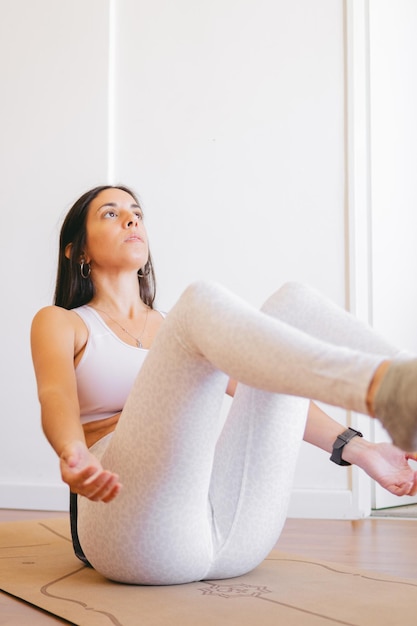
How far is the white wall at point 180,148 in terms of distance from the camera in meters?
2.97

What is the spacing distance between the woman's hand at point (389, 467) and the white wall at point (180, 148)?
1421 mm

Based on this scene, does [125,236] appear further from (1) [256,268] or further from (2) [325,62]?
(2) [325,62]

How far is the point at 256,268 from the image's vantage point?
2.98 meters

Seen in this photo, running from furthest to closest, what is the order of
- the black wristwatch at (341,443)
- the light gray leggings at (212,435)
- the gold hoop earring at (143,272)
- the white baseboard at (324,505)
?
the white baseboard at (324,505) → the gold hoop earring at (143,272) → the black wristwatch at (341,443) → the light gray leggings at (212,435)

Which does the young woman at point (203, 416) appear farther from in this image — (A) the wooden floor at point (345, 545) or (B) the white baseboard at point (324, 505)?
(B) the white baseboard at point (324, 505)

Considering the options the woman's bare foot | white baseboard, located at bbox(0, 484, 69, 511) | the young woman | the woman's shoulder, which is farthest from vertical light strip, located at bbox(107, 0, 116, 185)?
the woman's bare foot

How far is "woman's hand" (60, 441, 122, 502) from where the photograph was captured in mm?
1112

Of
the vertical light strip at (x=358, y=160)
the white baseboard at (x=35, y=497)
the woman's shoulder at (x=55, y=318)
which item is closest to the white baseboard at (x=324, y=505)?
the vertical light strip at (x=358, y=160)

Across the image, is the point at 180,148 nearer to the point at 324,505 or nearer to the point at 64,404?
the point at 324,505

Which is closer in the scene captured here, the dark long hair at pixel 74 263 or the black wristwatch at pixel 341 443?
the black wristwatch at pixel 341 443

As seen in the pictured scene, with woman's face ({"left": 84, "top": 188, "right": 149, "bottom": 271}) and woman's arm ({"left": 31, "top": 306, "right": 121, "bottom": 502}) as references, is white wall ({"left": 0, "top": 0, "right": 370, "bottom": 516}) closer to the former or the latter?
woman's face ({"left": 84, "top": 188, "right": 149, "bottom": 271})

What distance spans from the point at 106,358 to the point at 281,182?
156 cm

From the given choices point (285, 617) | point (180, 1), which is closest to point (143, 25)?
point (180, 1)

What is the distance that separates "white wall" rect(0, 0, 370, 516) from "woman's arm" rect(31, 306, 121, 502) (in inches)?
56.3
